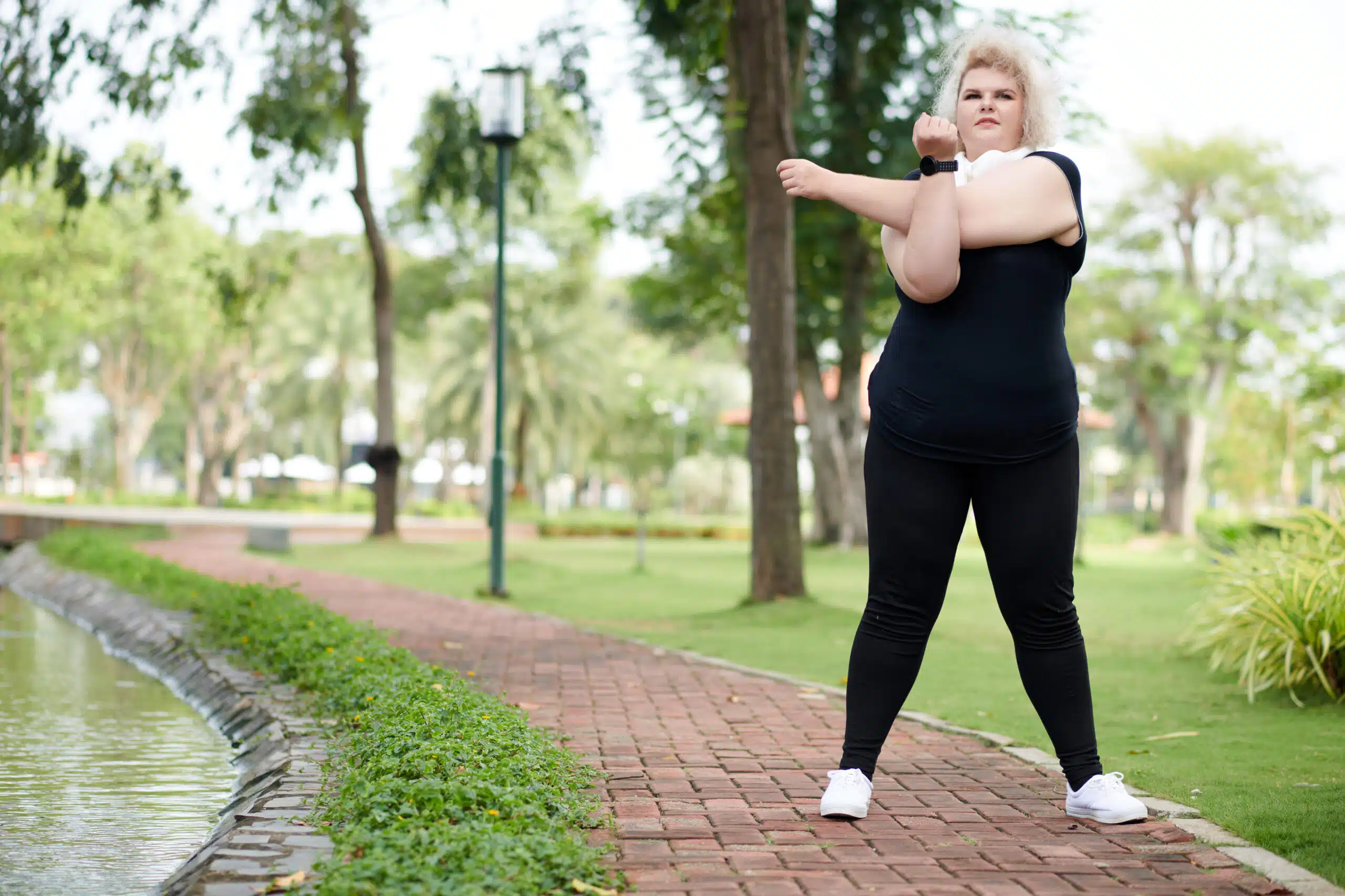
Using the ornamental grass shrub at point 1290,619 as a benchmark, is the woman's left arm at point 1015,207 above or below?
above

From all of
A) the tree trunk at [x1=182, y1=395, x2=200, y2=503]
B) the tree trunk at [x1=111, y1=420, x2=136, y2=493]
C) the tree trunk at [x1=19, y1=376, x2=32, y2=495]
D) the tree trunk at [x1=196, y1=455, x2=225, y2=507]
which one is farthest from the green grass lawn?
the tree trunk at [x1=182, y1=395, x2=200, y2=503]

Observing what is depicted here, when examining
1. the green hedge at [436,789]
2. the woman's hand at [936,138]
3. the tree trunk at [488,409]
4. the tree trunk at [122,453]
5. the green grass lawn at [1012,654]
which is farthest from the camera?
the tree trunk at [122,453]

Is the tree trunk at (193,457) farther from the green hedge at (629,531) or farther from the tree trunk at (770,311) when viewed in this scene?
the tree trunk at (770,311)

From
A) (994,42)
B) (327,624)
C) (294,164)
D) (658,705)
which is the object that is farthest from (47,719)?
(294,164)

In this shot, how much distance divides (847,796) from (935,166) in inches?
66.7

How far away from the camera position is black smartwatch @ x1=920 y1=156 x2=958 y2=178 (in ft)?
11.9

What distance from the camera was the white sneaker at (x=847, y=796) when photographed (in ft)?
12.7

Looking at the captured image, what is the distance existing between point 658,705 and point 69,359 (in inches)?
1864

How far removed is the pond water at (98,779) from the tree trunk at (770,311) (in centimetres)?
481

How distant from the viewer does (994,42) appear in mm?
3846

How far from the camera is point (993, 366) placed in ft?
12.1

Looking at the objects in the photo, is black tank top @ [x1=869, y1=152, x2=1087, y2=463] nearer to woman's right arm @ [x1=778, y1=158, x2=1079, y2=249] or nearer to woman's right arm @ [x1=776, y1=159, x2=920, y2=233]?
woman's right arm @ [x1=778, y1=158, x2=1079, y2=249]

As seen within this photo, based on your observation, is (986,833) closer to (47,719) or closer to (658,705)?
(658,705)

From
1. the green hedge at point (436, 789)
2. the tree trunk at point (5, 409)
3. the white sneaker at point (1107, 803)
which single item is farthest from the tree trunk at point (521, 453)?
the white sneaker at point (1107, 803)
